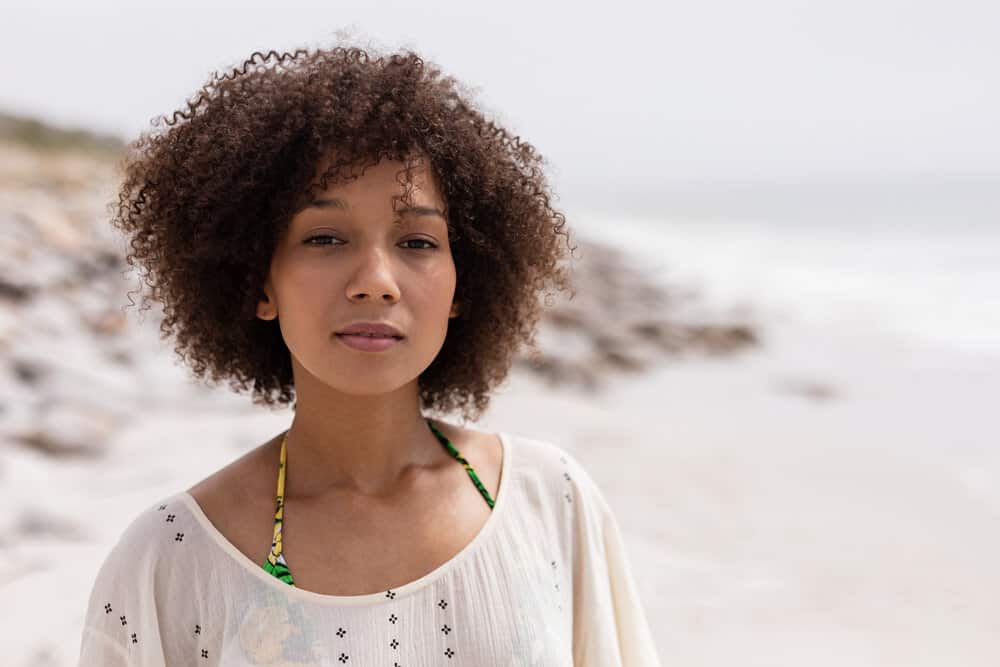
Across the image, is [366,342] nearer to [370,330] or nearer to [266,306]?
[370,330]

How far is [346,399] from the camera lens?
78.5 inches

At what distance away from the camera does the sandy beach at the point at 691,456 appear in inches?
150

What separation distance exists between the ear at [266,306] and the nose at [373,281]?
24 cm

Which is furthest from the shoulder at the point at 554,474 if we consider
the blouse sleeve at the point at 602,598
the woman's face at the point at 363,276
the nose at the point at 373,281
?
the nose at the point at 373,281

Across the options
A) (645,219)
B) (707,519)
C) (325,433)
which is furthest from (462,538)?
(645,219)

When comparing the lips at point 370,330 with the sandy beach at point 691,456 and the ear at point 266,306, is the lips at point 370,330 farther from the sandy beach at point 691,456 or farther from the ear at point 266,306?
the sandy beach at point 691,456

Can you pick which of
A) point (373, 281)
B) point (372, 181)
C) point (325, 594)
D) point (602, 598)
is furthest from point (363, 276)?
point (602, 598)

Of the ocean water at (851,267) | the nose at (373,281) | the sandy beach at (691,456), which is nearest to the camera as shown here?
the nose at (373,281)

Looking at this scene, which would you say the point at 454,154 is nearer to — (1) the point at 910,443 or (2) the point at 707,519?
(2) the point at 707,519

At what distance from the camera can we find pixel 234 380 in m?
2.35

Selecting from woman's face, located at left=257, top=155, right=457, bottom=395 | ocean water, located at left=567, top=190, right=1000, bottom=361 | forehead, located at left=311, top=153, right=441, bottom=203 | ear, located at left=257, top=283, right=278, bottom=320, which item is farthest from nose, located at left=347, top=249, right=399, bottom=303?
ocean water, located at left=567, top=190, right=1000, bottom=361

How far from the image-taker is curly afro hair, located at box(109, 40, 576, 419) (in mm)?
1874

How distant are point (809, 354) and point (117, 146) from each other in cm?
1995

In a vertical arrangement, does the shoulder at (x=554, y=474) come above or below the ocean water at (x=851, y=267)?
below
